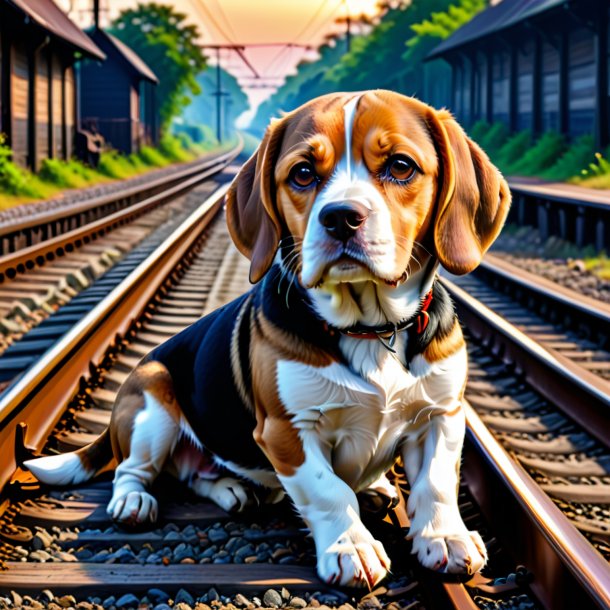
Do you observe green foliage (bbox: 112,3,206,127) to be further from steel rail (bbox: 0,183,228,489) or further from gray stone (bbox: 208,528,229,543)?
gray stone (bbox: 208,528,229,543)

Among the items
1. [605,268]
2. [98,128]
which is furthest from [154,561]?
[98,128]

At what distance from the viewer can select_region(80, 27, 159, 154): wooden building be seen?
119 feet

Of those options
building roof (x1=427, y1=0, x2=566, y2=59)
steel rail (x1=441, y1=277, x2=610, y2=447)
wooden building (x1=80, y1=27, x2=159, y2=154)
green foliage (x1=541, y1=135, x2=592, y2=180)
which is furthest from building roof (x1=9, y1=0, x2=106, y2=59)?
steel rail (x1=441, y1=277, x2=610, y2=447)

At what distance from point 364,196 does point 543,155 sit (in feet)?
70.1

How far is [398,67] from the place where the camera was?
170 ft

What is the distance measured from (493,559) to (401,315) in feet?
2.48

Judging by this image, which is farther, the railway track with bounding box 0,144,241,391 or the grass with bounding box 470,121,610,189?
the grass with bounding box 470,121,610,189

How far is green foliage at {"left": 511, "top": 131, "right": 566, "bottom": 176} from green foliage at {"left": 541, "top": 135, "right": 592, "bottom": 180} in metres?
0.64

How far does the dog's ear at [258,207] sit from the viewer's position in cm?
254

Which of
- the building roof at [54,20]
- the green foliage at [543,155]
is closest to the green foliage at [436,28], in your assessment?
the green foliage at [543,155]

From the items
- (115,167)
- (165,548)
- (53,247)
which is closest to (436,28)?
(115,167)

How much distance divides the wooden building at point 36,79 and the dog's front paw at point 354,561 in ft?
55.3

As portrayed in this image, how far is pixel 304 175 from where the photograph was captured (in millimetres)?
2381

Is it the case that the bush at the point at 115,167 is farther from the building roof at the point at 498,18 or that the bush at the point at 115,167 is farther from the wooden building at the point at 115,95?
the building roof at the point at 498,18
